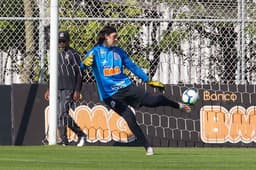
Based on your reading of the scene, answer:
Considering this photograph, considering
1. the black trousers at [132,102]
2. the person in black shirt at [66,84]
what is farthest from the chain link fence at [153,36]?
the black trousers at [132,102]

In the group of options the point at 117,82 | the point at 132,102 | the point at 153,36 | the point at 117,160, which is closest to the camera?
the point at 117,160

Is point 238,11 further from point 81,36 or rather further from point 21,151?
point 21,151

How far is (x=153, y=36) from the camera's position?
701 inches

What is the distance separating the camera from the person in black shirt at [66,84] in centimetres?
1725

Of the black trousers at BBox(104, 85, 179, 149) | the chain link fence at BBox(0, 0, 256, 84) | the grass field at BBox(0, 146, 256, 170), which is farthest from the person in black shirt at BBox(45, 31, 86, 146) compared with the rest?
the black trousers at BBox(104, 85, 179, 149)

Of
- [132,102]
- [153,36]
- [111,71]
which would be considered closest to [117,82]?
[111,71]

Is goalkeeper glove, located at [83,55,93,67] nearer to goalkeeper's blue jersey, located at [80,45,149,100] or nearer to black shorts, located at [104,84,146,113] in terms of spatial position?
goalkeeper's blue jersey, located at [80,45,149,100]

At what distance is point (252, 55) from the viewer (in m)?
17.8

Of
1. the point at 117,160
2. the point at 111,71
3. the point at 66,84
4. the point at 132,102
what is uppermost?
the point at 111,71

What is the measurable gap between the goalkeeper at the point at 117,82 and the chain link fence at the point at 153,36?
9.45 feet

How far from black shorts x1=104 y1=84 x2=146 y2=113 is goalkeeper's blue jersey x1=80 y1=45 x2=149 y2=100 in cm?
8

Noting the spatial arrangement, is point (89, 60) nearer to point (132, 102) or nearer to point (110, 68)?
point (110, 68)

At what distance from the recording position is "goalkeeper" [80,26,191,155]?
47.0 feet

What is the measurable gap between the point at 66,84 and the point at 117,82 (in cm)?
282
